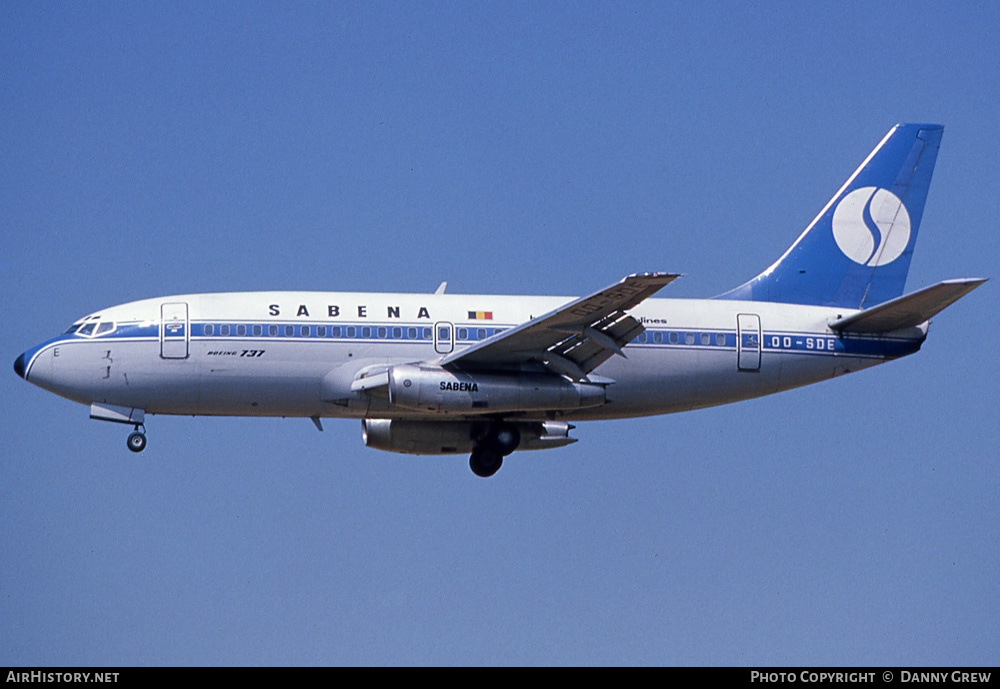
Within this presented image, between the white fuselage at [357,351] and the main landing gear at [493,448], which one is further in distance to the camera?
the main landing gear at [493,448]

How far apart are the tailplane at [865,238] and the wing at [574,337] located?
6400 mm

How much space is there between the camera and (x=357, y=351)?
42.3 m

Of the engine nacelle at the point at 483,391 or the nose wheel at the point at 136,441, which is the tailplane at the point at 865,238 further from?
the nose wheel at the point at 136,441

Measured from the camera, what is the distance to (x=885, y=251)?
4762cm

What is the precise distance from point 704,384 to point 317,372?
10566mm

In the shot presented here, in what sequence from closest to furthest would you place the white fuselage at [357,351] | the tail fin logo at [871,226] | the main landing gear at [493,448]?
the white fuselage at [357,351]
the main landing gear at [493,448]
the tail fin logo at [871,226]

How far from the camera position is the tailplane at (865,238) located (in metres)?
46.9

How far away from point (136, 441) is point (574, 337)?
11.6m

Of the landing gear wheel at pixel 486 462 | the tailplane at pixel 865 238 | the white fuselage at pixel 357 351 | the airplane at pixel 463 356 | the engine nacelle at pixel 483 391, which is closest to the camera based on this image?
the engine nacelle at pixel 483 391

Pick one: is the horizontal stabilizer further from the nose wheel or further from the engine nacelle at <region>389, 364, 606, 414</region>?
the nose wheel

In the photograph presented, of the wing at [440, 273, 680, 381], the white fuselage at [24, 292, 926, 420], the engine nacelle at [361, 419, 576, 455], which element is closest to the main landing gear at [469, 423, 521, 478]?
the engine nacelle at [361, 419, 576, 455]

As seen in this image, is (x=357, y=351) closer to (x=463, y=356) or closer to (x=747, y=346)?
(x=463, y=356)

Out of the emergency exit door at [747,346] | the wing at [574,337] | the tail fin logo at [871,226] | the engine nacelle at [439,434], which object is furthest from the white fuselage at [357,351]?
the tail fin logo at [871,226]
